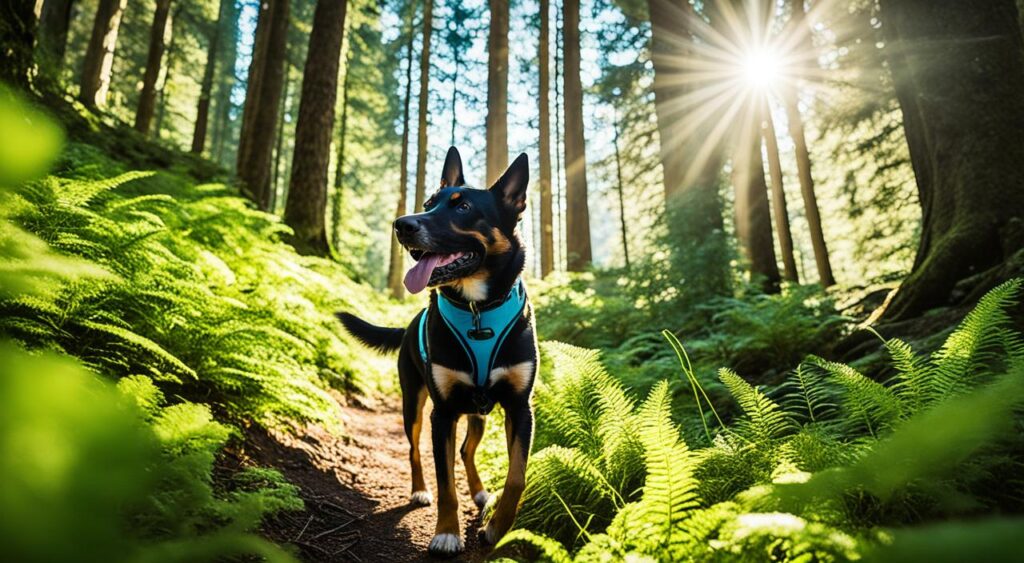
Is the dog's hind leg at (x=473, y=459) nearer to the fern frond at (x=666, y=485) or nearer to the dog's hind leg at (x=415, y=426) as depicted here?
the dog's hind leg at (x=415, y=426)

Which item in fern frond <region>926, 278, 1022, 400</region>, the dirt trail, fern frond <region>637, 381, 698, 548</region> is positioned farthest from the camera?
the dirt trail

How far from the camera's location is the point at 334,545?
289 centimetres

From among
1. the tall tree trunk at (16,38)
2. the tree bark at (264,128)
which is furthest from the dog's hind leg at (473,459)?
the tree bark at (264,128)

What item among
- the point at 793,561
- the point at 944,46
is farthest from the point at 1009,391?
the point at 944,46

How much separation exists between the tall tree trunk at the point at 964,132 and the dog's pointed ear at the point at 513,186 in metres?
3.83

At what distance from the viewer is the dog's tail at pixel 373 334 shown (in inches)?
189

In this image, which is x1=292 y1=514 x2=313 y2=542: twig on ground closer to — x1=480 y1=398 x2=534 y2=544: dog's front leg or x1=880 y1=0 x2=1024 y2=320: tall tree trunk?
x1=480 y1=398 x2=534 y2=544: dog's front leg

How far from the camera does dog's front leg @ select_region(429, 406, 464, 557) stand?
2.97 m

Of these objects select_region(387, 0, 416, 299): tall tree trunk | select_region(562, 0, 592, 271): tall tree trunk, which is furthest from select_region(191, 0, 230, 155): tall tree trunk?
select_region(562, 0, 592, 271): tall tree trunk

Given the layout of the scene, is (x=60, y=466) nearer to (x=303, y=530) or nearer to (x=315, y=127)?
(x=303, y=530)

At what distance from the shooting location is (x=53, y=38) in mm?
9359

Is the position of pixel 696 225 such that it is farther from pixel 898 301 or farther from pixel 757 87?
pixel 757 87

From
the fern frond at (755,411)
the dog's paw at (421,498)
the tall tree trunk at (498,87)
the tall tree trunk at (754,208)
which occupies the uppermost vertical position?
the tall tree trunk at (498,87)

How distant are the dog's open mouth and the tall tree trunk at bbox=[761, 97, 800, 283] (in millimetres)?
13278
